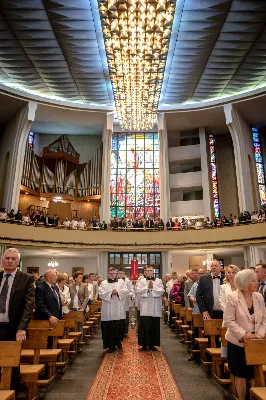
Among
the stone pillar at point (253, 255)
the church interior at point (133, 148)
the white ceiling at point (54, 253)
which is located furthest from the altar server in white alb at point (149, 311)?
the white ceiling at point (54, 253)

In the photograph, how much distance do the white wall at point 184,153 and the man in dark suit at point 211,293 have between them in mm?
17845

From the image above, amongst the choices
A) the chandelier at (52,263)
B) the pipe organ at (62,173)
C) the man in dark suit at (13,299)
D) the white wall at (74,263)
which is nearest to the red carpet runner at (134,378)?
the man in dark suit at (13,299)

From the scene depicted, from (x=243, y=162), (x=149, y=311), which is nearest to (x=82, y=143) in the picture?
(x=243, y=162)

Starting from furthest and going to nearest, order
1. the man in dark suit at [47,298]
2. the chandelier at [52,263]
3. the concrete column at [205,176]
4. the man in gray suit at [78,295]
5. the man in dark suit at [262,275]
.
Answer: the concrete column at [205,176] < the chandelier at [52,263] < the man in gray suit at [78,295] < the man in dark suit at [47,298] < the man in dark suit at [262,275]

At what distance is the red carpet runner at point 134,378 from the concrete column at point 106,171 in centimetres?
1352

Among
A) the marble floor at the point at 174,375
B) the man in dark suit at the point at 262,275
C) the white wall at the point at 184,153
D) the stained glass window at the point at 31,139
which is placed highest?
the stained glass window at the point at 31,139

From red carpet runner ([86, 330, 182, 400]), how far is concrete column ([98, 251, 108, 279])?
11.6 metres

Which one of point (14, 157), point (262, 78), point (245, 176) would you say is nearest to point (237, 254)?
point (245, 176)

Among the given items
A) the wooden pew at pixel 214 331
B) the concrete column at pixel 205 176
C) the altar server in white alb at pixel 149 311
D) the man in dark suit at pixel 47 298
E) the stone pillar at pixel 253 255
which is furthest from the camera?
the concrete column at pixel 205 176

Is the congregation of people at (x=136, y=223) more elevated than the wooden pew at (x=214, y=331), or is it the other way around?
the congregation of people at (x=136, y=223)

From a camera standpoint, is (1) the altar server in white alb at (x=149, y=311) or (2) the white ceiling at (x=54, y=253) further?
(2) the white ceiling at (x=54, y=253)

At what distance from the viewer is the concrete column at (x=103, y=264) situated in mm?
17719

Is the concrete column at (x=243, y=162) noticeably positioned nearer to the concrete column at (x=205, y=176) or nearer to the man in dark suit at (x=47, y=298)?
the concrete column at (x=205, y=176)

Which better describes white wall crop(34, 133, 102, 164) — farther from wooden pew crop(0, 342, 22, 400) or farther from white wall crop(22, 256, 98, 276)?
wooden pew crop(0, 342, 22, 400)
